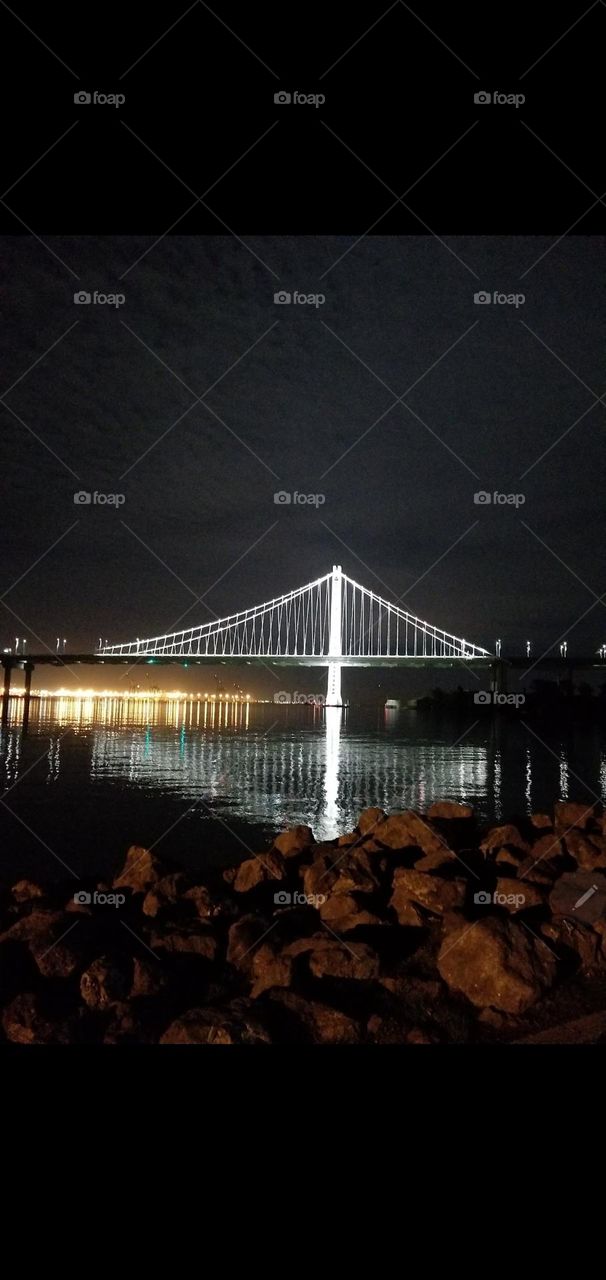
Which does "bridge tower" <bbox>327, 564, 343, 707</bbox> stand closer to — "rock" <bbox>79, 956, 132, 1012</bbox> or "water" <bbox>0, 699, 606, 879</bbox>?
"water" <bbox>0, 699, 606, 879</bbox>

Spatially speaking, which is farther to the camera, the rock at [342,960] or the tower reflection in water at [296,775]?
the tower reflection in water at [296,775]

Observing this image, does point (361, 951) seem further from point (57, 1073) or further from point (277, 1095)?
point (57, 1073)

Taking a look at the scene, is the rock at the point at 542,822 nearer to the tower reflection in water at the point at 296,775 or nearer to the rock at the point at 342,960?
the rock at the point at 342,960

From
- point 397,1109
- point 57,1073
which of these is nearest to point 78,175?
point 57,1073

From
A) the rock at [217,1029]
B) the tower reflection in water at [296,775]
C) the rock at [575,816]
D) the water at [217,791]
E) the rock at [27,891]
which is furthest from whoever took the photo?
the tower reflection in water at [296,775]

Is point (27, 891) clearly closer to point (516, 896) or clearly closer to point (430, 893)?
point (430, 893)

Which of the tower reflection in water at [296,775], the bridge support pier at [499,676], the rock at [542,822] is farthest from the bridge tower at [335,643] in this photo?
the rock at [542,822]

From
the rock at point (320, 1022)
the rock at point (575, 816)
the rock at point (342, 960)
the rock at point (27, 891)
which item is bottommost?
the rock at point (27, 891)
